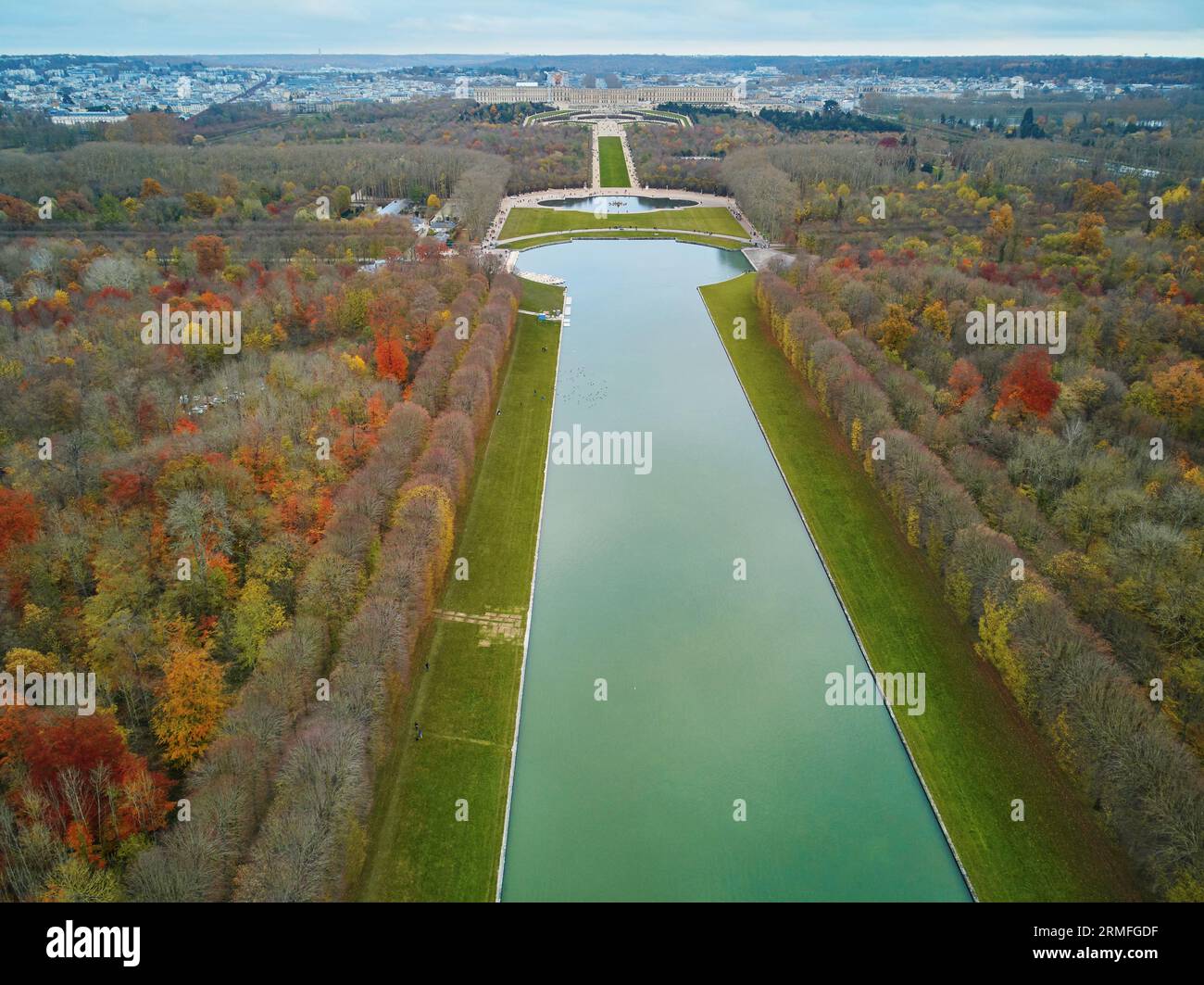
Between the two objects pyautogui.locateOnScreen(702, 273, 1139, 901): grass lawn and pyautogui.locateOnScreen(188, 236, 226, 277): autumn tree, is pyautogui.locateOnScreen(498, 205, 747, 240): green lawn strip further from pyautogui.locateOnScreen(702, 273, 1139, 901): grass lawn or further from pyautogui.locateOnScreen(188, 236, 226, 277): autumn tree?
pyautogui.locateOnScreen(702, 273, 1139, 901): grass lawn

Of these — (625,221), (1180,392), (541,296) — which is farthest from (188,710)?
(625,221)

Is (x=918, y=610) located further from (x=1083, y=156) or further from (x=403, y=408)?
(x=1083, y=156)

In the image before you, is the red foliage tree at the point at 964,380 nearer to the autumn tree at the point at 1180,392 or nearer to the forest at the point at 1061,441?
the forest at the point at 1061,441

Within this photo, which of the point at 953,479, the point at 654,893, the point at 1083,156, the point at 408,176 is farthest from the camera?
the point at 1083,156

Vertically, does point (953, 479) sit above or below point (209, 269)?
below

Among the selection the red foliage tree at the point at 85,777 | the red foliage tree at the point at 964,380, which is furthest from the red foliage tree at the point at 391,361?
the red foliage tree at the point at 964,380
